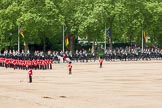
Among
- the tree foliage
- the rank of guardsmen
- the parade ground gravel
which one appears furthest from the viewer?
the tree foliage

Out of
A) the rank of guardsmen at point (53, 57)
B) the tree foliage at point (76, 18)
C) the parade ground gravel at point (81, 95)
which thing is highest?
the tree foliage at point (76, 18)

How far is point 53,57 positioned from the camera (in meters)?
68.5

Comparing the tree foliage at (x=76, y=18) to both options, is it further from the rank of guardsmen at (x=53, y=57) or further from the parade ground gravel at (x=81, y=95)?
the parade ground gravel at (x=81, y=95)

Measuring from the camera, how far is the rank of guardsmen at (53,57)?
53.7 m

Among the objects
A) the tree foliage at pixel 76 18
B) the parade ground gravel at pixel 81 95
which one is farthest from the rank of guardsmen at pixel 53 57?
the parade ground gravel at pixel 81 95

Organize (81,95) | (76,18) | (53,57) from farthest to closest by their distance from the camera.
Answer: (76,18), (53,57), (81,95)

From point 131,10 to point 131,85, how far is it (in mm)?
54918

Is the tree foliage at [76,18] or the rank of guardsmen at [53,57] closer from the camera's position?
the rank of guardsmen at [53,57]

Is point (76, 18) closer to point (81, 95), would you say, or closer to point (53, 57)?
point (53, 57)

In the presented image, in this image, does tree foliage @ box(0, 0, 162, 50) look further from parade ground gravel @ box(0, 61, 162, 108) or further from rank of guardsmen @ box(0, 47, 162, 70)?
parade ground gravel @ box(0, 61, 162, 108)

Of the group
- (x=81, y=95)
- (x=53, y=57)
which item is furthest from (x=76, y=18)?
(x=81, y=95)

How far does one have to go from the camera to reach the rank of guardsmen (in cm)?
5366

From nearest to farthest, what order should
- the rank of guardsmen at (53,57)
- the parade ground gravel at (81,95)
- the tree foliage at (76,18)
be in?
the parade ground gravel at (81,95), the rank of guardsmen at (53,57), the tree foliage at (76,18)

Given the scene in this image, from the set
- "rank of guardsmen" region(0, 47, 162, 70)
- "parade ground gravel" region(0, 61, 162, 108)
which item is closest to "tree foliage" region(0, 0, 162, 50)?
"rank of guardsmen" region(0, 47, 162, 70)
